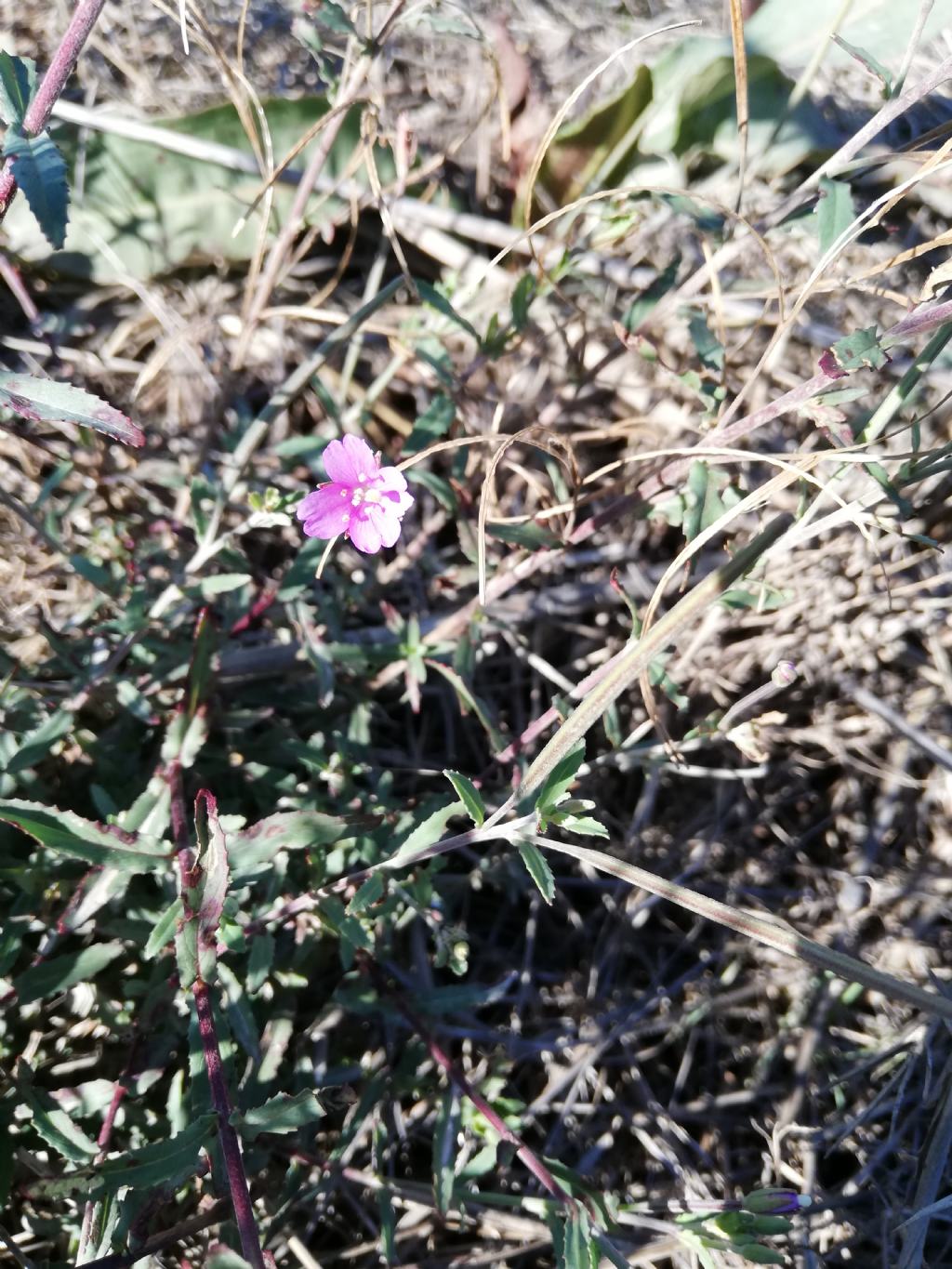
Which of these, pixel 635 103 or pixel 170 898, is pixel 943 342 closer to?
pixel 635 103

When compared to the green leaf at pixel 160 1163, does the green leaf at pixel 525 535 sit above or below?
above

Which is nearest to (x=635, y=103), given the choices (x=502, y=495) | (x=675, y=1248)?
(x=502, y=495)

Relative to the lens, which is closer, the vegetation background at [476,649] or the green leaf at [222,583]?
the vegetation background at [476,649]

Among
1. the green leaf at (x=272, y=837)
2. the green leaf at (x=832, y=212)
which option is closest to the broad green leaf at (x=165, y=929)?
the green leaf at (x=272, y=837)

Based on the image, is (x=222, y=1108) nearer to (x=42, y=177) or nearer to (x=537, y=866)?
(x=537, y=866)

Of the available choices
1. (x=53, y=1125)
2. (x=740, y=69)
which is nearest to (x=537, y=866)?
(x=53, y=1125)

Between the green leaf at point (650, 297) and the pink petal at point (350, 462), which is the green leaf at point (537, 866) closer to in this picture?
the pink petal at point (350, 462)
